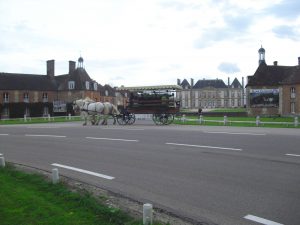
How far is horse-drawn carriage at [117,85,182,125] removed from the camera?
24812 mm

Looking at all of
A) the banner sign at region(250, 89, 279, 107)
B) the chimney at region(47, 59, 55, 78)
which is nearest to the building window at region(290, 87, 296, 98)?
the banner sign at region(250, 89, 279, 107)

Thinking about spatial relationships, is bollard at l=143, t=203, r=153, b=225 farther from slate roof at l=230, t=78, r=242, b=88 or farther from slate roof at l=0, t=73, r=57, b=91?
slate roof at l=230, t=78, r=242, b=88

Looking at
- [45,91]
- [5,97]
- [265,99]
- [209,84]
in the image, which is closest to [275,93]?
[265,99]

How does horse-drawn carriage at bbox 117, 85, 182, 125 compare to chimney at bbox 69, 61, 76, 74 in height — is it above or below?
below

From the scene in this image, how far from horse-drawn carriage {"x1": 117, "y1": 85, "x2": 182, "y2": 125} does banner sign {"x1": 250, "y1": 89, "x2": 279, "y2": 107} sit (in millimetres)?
34750

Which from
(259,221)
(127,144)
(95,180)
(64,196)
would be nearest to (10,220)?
(64,196)

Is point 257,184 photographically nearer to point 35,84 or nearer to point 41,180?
point 41,180

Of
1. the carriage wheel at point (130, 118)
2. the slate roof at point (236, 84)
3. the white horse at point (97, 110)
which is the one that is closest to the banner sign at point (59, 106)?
the white horse at point (97, 110)

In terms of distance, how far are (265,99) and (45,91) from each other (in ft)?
130

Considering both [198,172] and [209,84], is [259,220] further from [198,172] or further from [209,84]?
[209,84]

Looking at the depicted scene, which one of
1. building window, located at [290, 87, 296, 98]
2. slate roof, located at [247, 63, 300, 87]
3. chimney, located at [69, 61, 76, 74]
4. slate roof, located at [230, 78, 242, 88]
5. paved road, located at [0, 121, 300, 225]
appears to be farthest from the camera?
slate roof, located at [230, 78, 242, 88]

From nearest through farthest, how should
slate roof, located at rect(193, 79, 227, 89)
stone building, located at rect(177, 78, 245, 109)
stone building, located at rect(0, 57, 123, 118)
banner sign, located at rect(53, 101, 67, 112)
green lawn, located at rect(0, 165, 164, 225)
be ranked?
green lawn, located at rect(0, 165, 164, 225)
banner sign, located at rect(53, 101, 67, 112)
stone building, located at rect(0, 57, 123, 118)
stone building, located at rect(177, 78, 245, 109)
slate roof, located at rect(193, 79, 227, 89)

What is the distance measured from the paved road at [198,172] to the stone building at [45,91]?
4260 cm

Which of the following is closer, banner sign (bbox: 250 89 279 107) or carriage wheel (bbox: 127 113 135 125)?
carriage wheel (bbox: 127 113 135 125)
